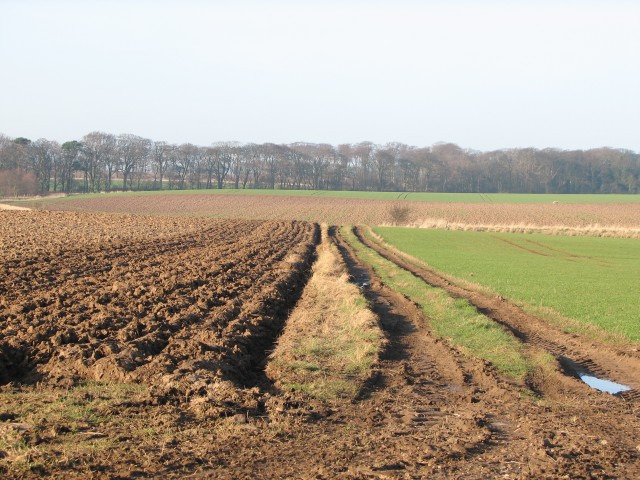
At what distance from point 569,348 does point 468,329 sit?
7.02 ft

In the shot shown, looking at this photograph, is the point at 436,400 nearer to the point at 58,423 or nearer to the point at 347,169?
the point at 58,423

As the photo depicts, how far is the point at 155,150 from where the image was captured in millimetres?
128500

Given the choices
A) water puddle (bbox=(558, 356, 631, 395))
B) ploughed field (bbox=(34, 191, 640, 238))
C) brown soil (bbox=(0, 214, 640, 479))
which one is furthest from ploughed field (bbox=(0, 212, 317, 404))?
ploughed field (bbox=(34, 191, 640, 238))

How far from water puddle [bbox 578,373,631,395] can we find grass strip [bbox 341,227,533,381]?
96cm

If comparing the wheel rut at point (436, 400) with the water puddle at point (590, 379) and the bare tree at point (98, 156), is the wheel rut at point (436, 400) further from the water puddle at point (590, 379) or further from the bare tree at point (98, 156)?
the bare tree at point (98, 156)

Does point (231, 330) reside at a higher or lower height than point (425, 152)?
lower

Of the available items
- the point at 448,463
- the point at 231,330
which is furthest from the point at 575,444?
the point at 231,330

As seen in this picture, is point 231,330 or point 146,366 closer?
point 146,366

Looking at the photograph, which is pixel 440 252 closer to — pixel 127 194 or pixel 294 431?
pixel 294 431

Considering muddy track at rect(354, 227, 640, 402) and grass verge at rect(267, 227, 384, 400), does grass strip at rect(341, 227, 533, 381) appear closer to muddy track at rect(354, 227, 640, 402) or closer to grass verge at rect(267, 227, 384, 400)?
muddy track at rect(354, 227, 640, 402)

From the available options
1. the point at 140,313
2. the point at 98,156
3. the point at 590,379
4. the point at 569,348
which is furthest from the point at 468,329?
the point at 98,156

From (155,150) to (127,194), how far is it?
29363 mm

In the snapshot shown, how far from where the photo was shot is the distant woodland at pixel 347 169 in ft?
416

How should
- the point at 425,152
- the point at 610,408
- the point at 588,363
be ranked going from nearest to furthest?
1. the point at 610,408
2. the point at 588,363
3. the point at 425,152
